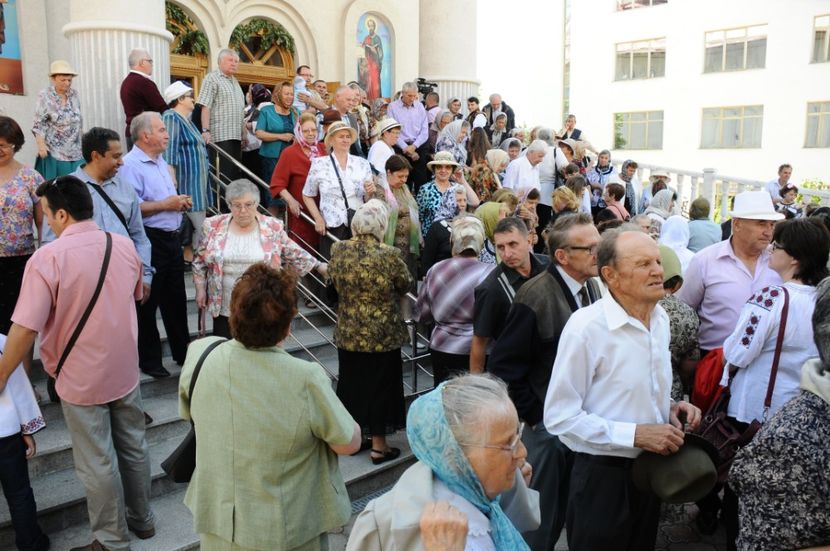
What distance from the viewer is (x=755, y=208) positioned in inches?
162

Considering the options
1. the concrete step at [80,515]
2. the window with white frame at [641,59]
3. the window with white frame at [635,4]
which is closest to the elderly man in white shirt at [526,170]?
the concrete step at [80,515]

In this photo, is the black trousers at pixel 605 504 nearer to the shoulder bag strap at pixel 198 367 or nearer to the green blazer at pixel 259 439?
the green blazer at pixel 259 439

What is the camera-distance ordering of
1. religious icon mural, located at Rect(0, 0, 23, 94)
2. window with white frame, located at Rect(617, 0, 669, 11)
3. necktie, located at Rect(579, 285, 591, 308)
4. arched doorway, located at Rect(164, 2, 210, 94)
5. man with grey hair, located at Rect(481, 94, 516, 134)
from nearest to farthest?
necktie, located at Rect(579, 285, 591, 308)
religious icon mural, located at Rect(0, 0, 23, 94)
arched doorway, located at Rect(164, 2, 210, 94)
man with grey hair, located at Rect(481, 94, 516, 134)
window with white frame, located at Rect(617, 0, 669, 11)

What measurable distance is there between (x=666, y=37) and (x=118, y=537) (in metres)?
34.9

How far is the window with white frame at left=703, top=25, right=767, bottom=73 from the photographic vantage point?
98.8 ft

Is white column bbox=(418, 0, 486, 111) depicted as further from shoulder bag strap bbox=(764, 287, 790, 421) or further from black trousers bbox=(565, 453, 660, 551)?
black trousers bbox=(565, 453, 660, 551)

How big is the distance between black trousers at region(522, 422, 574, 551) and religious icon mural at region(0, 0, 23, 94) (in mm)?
8204

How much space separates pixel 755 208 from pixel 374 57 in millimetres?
11379

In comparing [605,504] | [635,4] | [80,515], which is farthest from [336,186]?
[635,4]

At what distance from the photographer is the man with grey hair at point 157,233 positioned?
499cm

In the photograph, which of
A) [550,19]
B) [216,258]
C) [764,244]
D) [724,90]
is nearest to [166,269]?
[216,258]

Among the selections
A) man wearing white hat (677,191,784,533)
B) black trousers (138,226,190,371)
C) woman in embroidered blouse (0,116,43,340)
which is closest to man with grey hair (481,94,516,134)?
black trousers (138,226,190,371)

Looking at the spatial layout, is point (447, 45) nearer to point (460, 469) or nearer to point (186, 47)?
point (186, 47)

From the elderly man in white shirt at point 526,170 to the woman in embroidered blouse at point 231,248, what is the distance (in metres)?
4.97
